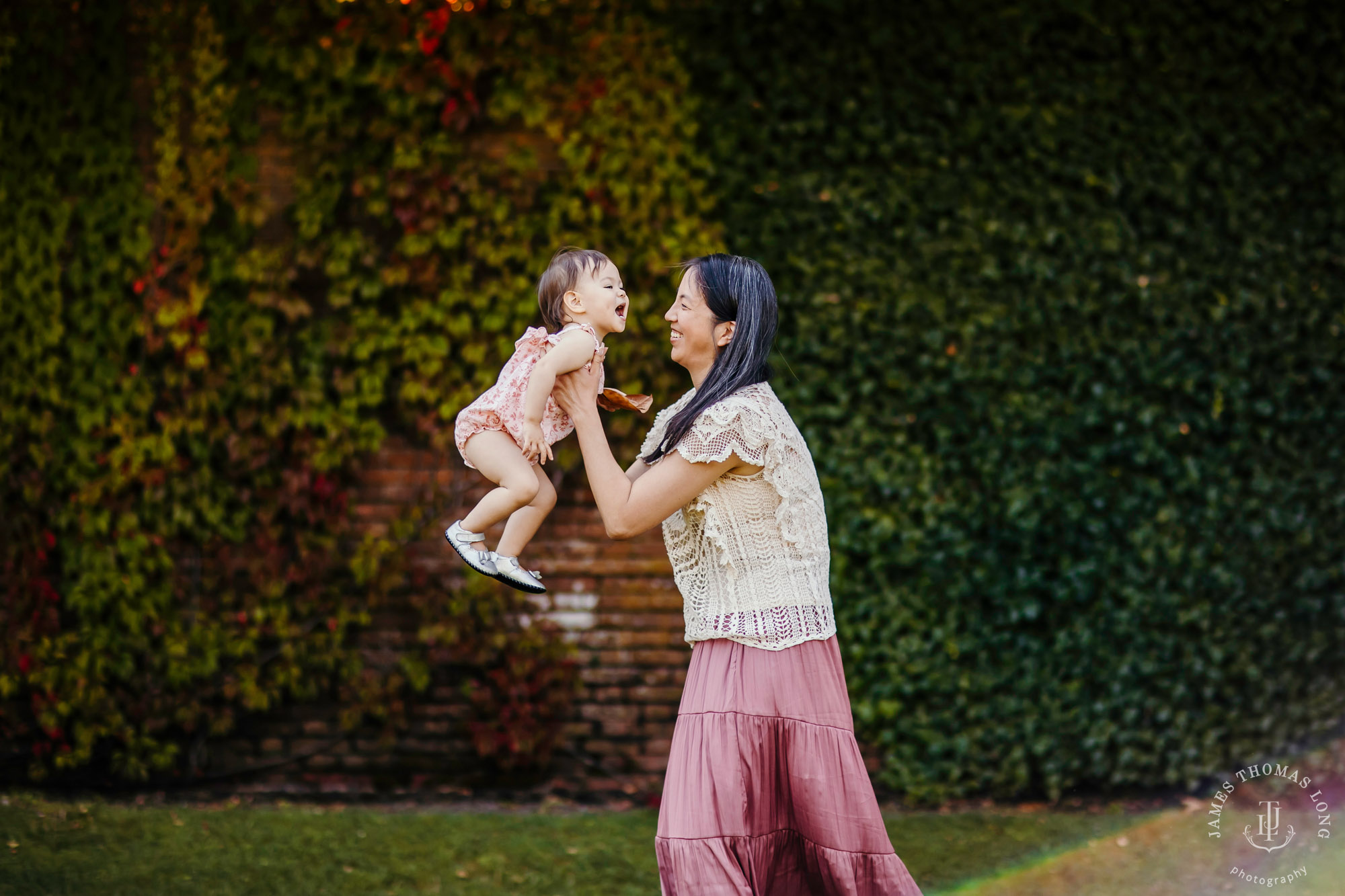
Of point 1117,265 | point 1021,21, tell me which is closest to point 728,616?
point 1117,265

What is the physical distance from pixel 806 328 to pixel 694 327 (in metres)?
2.37

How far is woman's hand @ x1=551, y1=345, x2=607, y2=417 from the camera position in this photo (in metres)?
2.44

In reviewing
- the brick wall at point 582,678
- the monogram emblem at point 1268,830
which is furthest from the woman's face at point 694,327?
the monogram emblem at point 1268,830

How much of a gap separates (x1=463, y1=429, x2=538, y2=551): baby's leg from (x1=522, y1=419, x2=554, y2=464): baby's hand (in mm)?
39

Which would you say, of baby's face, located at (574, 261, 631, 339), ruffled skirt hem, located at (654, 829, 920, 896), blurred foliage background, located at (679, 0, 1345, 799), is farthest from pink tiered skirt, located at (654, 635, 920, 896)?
blurred foliage background, located at (679, 0, 1345, 799)

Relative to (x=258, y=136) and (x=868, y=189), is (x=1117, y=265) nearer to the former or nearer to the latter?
(x=868, y=189)

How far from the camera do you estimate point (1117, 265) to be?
4.73m

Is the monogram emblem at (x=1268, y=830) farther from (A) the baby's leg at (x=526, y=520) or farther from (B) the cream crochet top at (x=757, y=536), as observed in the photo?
(A) the baby's leg at (x=526, y=520)

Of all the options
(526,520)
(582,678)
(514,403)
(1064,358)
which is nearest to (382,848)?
(582,678)

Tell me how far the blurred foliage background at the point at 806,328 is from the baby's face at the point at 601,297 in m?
2.21

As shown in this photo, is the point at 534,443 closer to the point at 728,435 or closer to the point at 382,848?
the point at 728,435

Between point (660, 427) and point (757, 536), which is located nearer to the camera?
point (757, 536)

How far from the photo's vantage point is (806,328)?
475 centimetres

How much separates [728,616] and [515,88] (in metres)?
3.21
